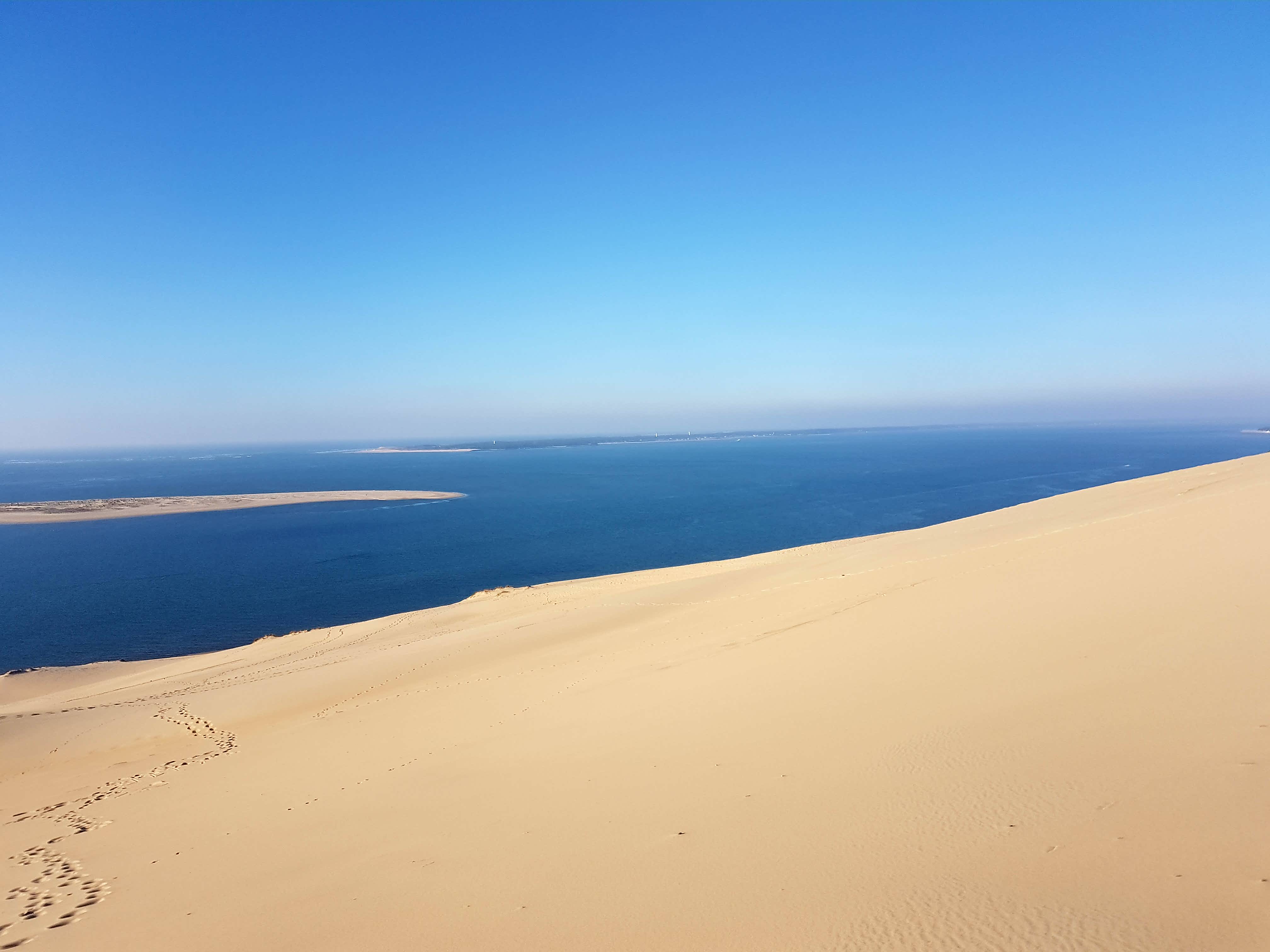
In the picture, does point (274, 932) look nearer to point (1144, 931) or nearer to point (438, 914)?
point (438, 914)

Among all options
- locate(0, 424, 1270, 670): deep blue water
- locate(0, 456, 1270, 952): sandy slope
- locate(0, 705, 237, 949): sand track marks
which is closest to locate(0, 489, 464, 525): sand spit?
locate(0, 424, 1270, 670): deep blue water

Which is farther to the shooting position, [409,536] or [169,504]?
[169,504]

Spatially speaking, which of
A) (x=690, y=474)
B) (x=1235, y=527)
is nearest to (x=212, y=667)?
(x=1235, y=527)

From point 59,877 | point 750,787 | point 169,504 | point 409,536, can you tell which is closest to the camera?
point 750,787

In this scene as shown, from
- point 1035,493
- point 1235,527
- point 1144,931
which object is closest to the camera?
point 1144,931

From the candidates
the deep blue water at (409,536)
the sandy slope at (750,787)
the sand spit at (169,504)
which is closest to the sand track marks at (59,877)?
the sandy slope at (750,787)

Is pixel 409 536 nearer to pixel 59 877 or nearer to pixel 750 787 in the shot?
pixel 59 877

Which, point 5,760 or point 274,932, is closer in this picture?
point 274,932

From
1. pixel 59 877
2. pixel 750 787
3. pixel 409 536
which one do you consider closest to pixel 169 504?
pixel 409 536
